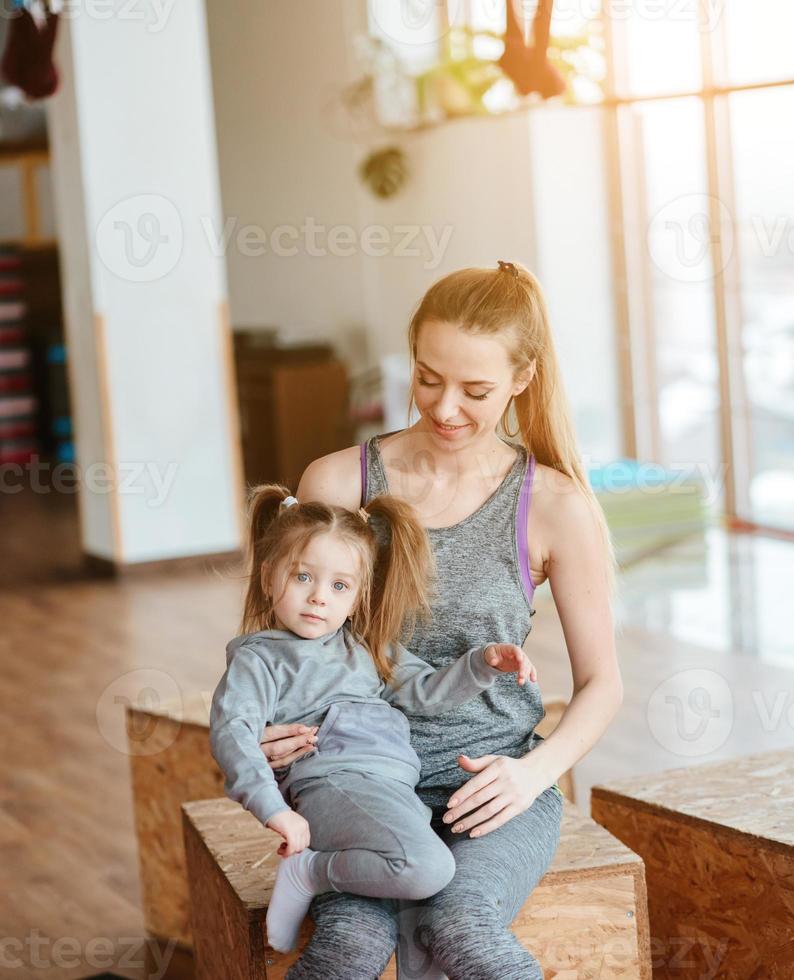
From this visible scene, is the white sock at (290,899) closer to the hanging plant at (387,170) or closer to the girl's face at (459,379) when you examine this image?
the girl's face at (459,379)

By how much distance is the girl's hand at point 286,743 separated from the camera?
1.57m

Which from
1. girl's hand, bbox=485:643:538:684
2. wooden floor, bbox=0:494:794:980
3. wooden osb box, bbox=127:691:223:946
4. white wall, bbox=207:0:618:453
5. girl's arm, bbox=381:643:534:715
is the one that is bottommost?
wooden floor, bbox=0:494:794:980

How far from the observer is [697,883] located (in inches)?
75.9

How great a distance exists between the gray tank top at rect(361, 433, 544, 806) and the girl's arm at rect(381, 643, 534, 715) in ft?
0.09

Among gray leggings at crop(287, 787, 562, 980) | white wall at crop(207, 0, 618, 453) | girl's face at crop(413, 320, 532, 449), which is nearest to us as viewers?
gray leggings at crop(287, 787, 562, 980)

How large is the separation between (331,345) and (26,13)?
13.7 feet

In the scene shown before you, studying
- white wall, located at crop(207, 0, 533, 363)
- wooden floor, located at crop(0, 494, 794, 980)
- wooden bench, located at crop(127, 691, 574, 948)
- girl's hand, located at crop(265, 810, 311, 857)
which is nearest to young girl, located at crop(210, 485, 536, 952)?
girl's hand, located at crop(265, 810, 311, 857)

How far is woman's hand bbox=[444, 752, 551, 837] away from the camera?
61.9 inches

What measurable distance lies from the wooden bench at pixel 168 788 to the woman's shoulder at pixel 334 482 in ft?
2.43

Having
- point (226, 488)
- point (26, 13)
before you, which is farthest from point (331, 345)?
point (26, 13)

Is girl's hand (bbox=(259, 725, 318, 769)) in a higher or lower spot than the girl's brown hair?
lower

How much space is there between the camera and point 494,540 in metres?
1.73

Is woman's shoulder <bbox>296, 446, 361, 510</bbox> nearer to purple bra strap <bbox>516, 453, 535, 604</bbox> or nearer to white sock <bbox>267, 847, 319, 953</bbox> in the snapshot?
purple bra strap <bbox>516, 453, 535, 604</bbox>

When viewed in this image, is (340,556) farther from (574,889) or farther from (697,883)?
(697,883)
